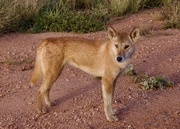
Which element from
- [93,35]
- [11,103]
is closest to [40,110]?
[11,103]

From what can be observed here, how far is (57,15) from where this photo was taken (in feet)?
32.8

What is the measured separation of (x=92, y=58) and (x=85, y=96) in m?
0.83

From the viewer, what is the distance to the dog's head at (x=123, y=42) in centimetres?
577

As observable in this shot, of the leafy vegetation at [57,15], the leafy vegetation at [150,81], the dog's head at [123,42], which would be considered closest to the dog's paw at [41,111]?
the dog's head at [123,42]

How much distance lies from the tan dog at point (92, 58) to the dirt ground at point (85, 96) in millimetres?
276

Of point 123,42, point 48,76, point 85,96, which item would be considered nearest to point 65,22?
point 85,96

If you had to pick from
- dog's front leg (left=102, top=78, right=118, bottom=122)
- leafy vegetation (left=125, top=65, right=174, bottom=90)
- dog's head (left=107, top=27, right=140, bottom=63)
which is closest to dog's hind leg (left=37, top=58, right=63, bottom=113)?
dog's front leg (left=102, top=78, right=118, bottom=122)

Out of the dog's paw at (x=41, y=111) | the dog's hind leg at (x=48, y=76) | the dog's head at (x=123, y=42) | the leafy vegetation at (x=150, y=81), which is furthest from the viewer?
the leafy vegetation at (x=150, y=81)

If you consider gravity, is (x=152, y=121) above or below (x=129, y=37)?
below

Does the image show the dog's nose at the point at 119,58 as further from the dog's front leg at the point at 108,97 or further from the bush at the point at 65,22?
the bush at the point at 65,22

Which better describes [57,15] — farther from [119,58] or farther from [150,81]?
[119,58]

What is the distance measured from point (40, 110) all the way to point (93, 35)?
155 inches

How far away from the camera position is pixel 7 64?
7762 millimetres

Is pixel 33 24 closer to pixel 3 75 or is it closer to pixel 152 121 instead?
→ pixel 3 75
